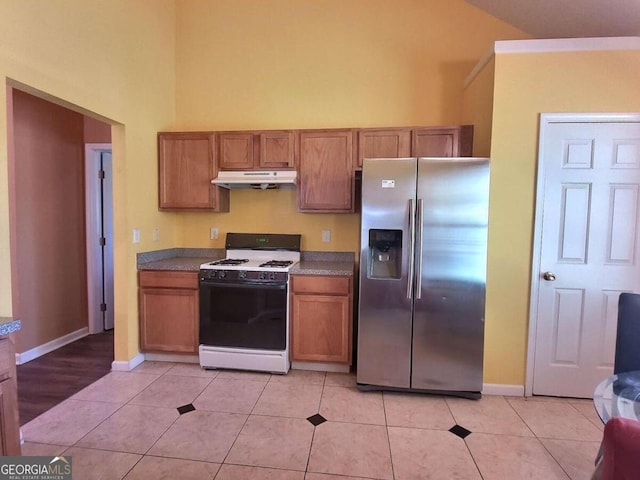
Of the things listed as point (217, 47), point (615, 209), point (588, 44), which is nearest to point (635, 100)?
point (588, 44)

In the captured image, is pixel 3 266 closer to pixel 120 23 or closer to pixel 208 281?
pixel 208 281

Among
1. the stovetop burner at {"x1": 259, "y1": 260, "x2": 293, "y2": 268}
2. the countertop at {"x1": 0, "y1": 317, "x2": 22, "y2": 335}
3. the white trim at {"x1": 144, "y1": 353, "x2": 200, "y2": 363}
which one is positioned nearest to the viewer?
the countertop at {"x1": 0, "y1": 317, "x2": 22, "y2": 335}

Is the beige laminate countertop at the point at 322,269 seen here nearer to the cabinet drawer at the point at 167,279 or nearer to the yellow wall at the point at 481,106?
the cabinet drawer at the point at 167,279

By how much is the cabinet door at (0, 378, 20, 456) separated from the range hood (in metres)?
2.04

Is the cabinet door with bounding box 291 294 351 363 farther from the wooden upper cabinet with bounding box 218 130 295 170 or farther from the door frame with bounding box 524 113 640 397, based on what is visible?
the door frame with bounding box 524 113 640 397

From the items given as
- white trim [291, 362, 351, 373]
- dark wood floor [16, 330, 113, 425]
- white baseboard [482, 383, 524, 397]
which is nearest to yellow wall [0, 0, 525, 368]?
dark wood floor [16, 330, 113, 425]

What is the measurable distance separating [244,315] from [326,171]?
1.49 meters

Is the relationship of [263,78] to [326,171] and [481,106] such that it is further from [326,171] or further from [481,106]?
[481,106]

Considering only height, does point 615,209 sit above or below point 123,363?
above

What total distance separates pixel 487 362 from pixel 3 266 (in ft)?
10.7

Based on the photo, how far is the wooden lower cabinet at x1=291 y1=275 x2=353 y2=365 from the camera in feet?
8.81

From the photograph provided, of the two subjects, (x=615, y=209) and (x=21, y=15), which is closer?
(x=21, y=15)

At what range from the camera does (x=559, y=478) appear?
5.39ft

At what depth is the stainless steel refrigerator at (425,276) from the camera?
7.51 feet
